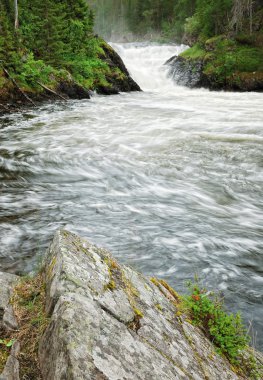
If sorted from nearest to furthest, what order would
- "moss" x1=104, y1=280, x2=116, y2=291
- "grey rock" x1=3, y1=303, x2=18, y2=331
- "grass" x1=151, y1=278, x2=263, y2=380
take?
"grey rock" x1=3, y1=303, x2=18, y2=331, "moss" x1=104, y1=280, x2=116, y2=291, "grass" x1=151, y1=278, x2=263, y2=380

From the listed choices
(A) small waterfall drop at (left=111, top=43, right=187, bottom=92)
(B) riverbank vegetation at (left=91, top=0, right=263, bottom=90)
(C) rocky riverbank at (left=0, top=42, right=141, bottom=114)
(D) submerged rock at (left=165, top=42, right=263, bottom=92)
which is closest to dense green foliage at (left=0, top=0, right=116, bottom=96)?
(C) rocky riverbank at (left=0, top=42, right=141, bottom=114)

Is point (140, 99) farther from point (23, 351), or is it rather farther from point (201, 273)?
point (23, 351)

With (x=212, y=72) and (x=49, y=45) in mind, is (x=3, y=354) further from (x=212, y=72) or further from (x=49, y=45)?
(x=212, y=72)

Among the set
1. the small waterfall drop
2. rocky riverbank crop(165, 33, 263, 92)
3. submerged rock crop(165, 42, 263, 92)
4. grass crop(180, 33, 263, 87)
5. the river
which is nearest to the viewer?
the river

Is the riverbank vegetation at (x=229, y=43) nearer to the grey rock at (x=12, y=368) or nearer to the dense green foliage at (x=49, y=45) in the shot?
the dense green foliage at (x=49, y=45)

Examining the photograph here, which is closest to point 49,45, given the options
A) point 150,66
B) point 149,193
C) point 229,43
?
point 150,66

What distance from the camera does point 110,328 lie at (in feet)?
6.61

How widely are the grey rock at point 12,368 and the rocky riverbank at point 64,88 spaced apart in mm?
13943

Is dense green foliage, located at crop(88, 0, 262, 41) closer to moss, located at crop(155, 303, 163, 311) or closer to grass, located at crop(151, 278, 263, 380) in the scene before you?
grass, located at crop(151, 278, 263, 380)

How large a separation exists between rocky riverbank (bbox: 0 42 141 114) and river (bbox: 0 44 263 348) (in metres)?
1.91

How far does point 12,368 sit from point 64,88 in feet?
62.0

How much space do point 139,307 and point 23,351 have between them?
861 millimetres

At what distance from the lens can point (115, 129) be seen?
486 inches

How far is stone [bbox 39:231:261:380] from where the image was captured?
176 cm
